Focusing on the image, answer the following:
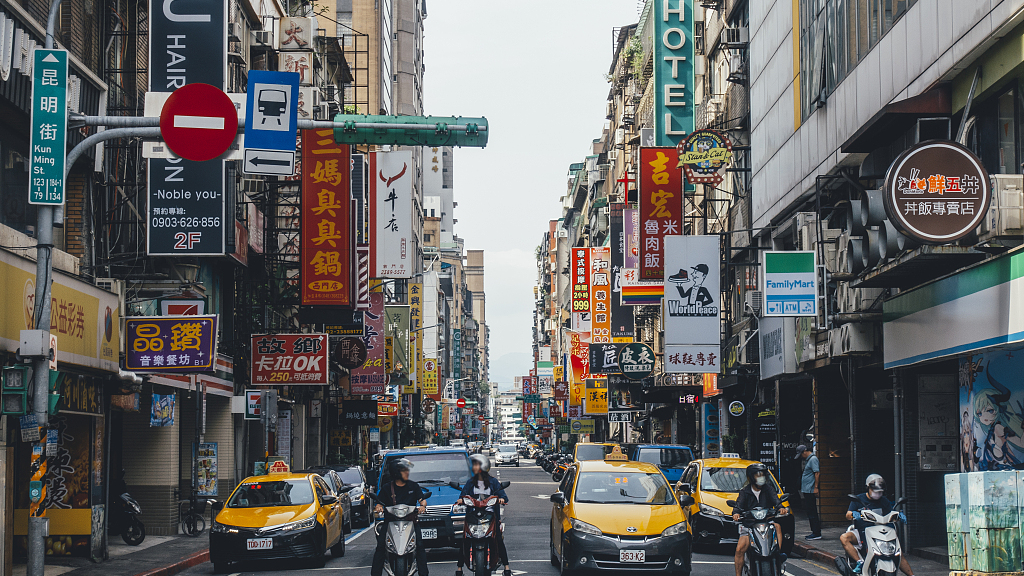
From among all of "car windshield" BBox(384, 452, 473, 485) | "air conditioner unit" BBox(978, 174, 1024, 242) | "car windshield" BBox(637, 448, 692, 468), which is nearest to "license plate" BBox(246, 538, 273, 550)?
"car windshield" BBox(384, 452, 473, 485)

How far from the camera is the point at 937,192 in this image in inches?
631

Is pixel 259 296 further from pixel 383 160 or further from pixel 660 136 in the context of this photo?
pixel 660 136

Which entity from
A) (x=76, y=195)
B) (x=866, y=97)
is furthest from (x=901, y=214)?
(x=76, y=195)

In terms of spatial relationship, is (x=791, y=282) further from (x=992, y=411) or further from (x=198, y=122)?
(x=198, y=122)

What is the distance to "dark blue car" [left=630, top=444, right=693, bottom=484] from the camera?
29.5 meters

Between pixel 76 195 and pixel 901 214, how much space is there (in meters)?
15.2

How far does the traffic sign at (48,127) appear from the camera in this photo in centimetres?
1466

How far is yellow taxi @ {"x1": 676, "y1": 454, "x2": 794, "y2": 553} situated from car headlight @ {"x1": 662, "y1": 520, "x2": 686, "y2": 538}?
4636 mm

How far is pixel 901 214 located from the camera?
52.7 feet

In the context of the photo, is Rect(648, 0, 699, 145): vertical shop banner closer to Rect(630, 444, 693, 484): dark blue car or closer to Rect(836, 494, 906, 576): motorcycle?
Rect(630, 444, 693, 484): dark blue car

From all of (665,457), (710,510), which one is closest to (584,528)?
(710,510)

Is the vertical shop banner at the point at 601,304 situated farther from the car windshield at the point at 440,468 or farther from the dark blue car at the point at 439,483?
the car windshield at the point at 440,468

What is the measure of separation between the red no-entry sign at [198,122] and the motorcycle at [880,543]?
26.7ft

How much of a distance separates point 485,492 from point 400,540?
4.95 feet
